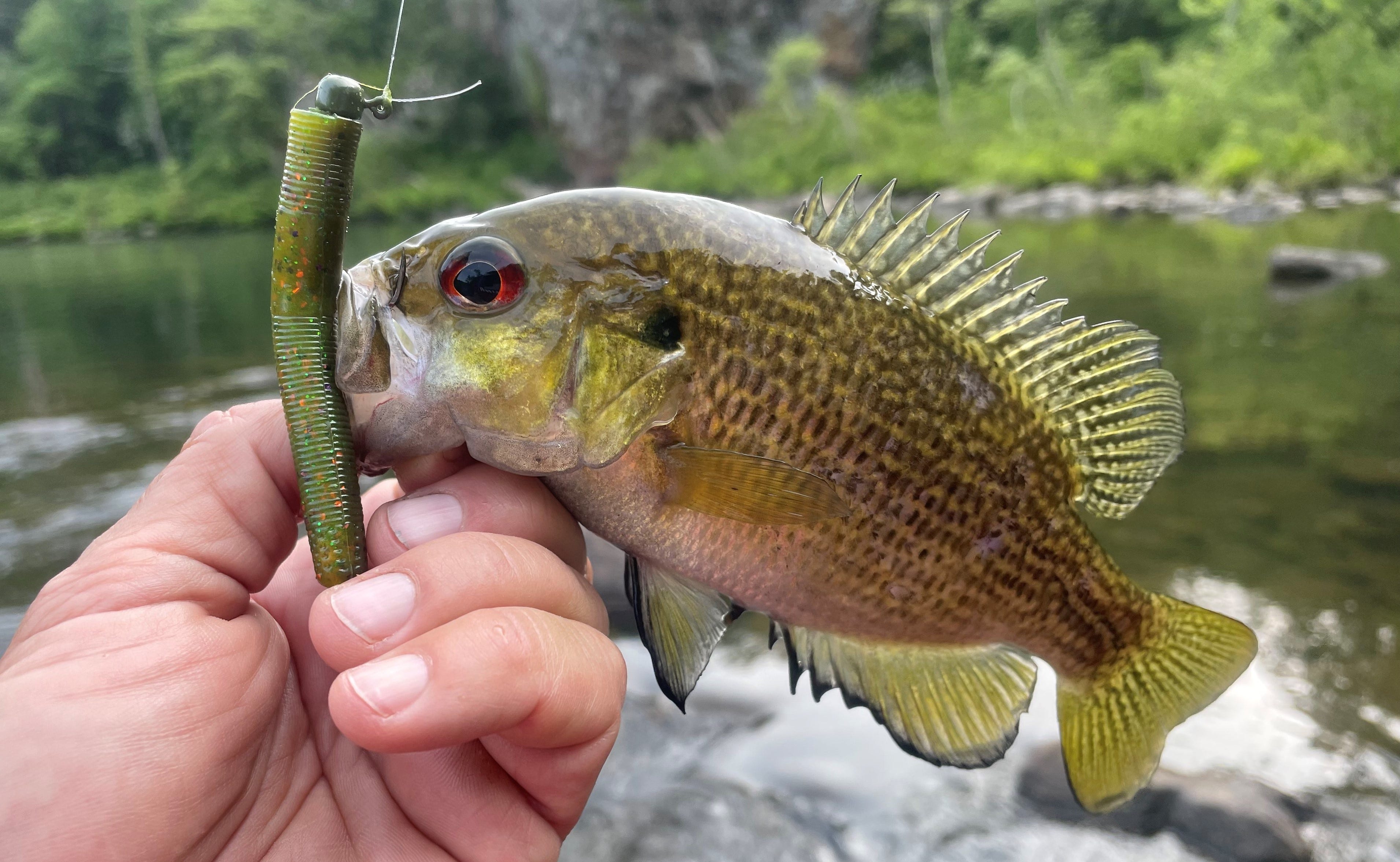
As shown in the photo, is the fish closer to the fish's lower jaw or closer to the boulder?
the fish's lower jaw

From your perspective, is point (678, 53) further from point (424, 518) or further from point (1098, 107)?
point (424, 518)

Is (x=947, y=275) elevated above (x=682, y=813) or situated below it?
above

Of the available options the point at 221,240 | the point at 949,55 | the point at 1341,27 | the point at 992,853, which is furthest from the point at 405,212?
the point at 992,853

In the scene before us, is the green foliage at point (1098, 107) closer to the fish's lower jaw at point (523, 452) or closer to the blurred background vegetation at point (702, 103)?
the blurred background vegetation at point (702, 103)

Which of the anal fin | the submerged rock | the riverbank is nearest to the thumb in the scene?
the anal fin

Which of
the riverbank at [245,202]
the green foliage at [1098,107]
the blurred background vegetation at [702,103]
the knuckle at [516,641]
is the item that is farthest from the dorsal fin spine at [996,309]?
the blurred background vegetation at [702,103]

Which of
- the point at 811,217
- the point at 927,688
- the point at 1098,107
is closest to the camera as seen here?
the point at 811,217

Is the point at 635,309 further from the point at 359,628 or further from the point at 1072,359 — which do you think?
the point at 1072,359

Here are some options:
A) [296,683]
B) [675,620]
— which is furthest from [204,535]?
[675,620]
